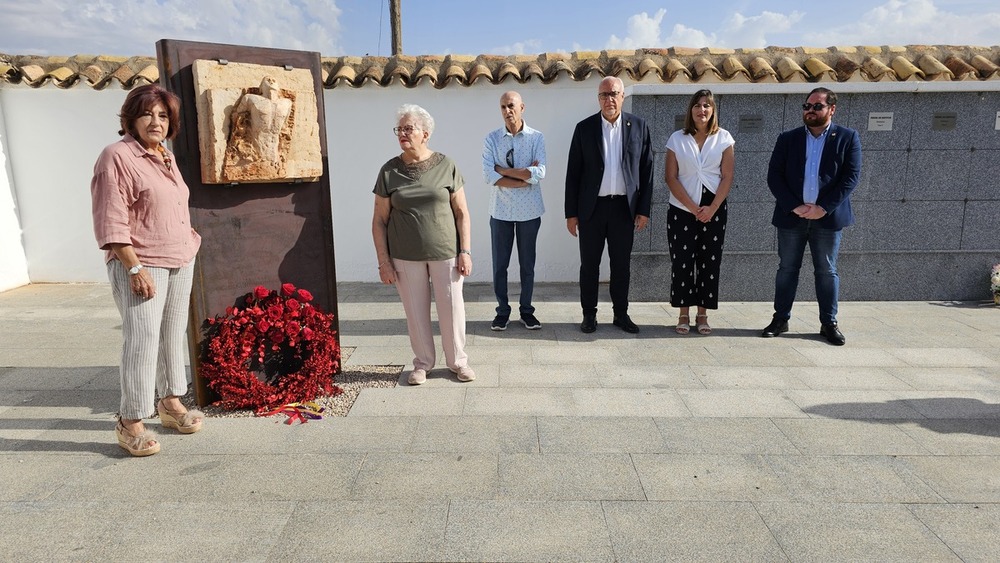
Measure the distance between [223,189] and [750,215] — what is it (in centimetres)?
480

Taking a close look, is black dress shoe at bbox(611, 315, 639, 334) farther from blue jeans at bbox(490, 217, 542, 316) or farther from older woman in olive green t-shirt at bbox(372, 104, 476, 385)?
older woman in olive green t-shirt at bbox(372, 104, 476, 385)

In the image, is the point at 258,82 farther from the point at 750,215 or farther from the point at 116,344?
the point at 750,215

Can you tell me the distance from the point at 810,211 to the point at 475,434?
317cm

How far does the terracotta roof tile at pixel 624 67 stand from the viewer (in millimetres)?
6586

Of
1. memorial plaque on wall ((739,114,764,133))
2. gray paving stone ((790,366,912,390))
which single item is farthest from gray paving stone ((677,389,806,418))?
memorial plaque on wall ((739,114,764,133))

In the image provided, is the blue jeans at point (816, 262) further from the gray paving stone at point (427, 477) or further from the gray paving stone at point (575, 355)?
the gray paving stone at point (427, 477)

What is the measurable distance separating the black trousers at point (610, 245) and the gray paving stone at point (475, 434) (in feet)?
6.52

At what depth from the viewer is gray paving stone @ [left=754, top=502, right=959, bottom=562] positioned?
7.54 feet

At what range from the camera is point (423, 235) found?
3.83 meters

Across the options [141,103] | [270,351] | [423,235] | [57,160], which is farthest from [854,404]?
[57,160]

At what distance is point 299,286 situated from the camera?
3.99 metres

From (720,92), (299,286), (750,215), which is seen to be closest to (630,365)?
(299,286)

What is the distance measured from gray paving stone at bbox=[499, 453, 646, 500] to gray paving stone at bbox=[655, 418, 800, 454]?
14.7 inches

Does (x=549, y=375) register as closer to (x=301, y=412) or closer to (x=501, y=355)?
(x=501, y=355)
